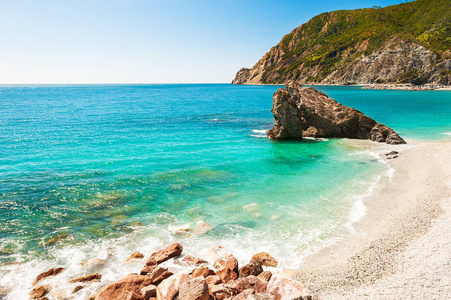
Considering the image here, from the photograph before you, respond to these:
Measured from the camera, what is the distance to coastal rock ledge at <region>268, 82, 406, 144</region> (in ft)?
120

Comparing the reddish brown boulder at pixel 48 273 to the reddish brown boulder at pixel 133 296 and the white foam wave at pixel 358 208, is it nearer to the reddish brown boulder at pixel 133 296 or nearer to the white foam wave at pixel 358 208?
the reddish brown boulder at pixel 133 296

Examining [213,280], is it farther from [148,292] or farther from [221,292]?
[148,292]

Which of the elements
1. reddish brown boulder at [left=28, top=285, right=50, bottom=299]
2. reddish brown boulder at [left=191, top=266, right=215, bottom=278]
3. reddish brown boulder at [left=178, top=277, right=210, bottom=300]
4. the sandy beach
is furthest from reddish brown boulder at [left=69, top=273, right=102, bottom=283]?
the sandy beach

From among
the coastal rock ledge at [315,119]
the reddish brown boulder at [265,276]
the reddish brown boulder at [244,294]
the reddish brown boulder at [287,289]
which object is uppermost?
the coastal rock ledge at [315,119]

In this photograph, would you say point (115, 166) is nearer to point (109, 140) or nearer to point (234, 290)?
point (109, 140)

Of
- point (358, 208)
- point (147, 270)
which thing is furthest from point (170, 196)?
point (358, 208)

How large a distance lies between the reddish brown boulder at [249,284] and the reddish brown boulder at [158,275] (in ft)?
9.28

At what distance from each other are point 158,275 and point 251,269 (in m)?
3.98

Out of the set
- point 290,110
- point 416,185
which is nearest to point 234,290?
point 416,185

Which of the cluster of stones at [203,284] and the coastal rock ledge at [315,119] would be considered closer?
the cluster of stones at [203,284]

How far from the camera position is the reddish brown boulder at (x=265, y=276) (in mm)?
10156

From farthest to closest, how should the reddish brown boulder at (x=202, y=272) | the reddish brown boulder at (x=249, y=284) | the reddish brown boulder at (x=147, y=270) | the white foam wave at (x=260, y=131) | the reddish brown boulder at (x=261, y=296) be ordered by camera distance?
the white foam wave at (x=260, y=131)
the reddish brown boulder at (x=147, y=270)
the reddish brown boulder at (x=202, y=272)
the reddish brown boulder at (x=249, y=284)
the reddish brown boulder at (x=261, y=296)

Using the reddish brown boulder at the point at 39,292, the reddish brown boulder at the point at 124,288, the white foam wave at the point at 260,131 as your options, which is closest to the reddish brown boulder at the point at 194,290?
the reddish brown boulder at the point at 124,288

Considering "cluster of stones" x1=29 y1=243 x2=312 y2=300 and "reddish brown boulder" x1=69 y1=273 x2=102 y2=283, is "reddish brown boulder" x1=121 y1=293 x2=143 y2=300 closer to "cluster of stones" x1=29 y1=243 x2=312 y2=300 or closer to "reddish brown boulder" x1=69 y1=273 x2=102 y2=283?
"cluster of stones" x1=29 y1=243 x2=312 y2=300
